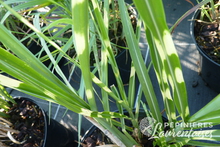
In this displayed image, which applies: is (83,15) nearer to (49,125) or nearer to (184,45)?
(49,125)

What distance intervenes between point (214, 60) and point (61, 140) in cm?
61

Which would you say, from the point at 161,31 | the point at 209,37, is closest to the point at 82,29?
the point at 161,31

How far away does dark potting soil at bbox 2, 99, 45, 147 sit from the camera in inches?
30.1

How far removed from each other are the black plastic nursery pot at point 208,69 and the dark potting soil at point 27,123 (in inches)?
23.7

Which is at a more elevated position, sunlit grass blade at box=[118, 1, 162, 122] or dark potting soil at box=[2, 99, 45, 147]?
sunlit grass blade at box=[118, 1, 162, 122]

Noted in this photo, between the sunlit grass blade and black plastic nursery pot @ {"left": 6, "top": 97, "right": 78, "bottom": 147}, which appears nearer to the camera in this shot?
the sunlit grass blade

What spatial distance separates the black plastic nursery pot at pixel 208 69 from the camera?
2.47 ft

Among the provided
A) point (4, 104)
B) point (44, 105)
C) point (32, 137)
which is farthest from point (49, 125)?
point (44, 105)

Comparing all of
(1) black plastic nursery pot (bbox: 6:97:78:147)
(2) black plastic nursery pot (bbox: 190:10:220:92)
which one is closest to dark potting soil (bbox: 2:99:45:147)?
(1) black plastic nursery pot (bbox: 6:97:78:147)

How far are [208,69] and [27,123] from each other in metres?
0.67

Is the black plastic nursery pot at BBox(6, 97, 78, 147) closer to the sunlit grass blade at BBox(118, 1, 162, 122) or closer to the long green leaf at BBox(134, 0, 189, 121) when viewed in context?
the sunlit grass blade at BBox(118, 1, 162, 122)

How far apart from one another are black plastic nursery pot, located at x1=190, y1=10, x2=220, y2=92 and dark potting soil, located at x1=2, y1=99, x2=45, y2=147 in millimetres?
601

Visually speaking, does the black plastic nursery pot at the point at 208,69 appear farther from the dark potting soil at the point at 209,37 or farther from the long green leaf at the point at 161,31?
the long green leaf at the point at 161,31

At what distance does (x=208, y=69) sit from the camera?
80 cm
